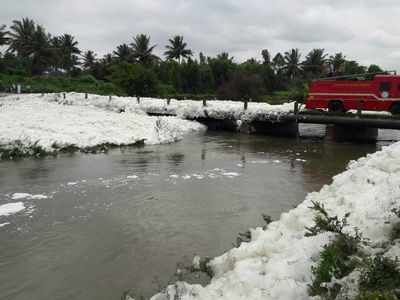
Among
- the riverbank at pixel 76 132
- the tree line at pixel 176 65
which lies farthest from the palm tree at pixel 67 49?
the riverbank at pixel 76 132

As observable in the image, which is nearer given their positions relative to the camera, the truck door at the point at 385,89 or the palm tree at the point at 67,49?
the truck door at the point at 385,89

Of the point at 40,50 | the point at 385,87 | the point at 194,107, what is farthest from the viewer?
the point at 40,50

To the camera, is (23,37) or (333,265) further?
(23,37)

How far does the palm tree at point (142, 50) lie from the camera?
6406 cm

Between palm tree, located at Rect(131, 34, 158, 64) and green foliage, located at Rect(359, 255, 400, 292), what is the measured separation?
63.6m

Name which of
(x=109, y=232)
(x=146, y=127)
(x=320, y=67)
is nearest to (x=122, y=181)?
(x=109, y=232)

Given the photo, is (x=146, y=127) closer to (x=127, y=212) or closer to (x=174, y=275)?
(x=127, y=212)

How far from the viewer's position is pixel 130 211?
8680 mm

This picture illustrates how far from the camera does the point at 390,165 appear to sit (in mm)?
6664

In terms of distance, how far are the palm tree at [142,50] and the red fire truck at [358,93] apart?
46.2 metres

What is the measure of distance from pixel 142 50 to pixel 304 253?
63.1 meters

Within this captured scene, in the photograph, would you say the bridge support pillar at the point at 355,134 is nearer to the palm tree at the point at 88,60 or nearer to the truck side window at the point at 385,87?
the truck side window at the point at 385,87

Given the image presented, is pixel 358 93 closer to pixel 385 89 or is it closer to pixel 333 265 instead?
pixel 385 89

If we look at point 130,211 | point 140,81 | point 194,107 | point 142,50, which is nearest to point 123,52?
point 142,50
